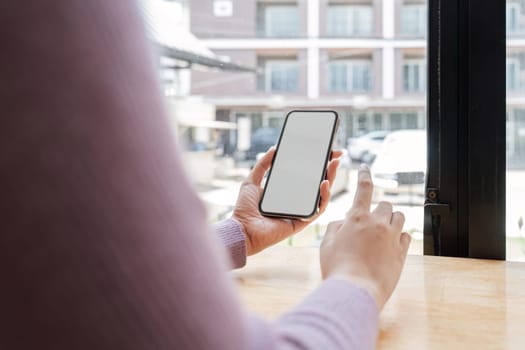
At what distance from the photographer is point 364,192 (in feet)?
1.81

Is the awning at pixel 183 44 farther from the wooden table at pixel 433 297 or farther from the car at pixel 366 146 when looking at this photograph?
the wooden table at pixel 433 297

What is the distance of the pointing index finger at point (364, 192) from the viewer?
0.53 m

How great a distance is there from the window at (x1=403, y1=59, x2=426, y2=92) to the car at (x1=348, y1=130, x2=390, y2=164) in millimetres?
94

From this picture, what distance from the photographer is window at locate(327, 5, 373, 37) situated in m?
0.91

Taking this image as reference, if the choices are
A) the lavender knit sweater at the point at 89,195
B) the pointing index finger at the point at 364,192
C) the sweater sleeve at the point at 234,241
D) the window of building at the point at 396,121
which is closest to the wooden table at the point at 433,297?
the sweater sleeve at the point at 234,241

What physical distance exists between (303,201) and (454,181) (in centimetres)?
28

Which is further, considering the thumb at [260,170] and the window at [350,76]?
the window at [350,76]

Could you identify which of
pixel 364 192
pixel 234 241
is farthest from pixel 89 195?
pixel 234 241

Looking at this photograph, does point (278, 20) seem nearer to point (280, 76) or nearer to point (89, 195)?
point (280, 76)

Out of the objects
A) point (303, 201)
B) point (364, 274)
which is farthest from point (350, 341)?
point (303, 201)

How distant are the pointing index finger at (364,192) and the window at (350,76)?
15.3 inches

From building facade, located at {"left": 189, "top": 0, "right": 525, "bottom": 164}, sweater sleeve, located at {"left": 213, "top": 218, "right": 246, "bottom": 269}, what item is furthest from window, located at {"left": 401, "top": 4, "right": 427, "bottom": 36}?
sweater sleeve, located at {"left": 213, "top": 218, "right": 246, "bottom": 269}

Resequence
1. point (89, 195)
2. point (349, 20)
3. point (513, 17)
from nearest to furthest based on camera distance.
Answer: point (89, 195) < point (513, 17) < point (349, 20)

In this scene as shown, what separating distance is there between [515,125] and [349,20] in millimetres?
332
